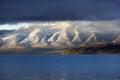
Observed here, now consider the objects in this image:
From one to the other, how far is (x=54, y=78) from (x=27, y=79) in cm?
726

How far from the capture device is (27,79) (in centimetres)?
9562

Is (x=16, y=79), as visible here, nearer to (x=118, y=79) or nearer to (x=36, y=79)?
(x=36, y=79)

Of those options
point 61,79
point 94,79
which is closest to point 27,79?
point 61,79

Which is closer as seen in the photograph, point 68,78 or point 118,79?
point 118,79

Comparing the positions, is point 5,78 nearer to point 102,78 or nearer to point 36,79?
point 36,79

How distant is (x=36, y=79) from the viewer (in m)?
96.3

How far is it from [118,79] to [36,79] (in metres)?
19.4

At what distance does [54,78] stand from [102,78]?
11899 millimetres

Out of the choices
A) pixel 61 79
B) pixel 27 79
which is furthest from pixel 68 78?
pixel 27 79

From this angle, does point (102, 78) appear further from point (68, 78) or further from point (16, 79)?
point (16, 79)

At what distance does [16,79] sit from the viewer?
94938mm

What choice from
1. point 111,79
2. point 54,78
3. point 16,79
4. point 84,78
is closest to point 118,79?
point 111,79

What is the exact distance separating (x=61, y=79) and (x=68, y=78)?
2.82 meters

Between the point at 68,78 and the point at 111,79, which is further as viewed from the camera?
the point at 68,78
